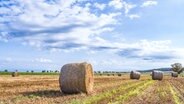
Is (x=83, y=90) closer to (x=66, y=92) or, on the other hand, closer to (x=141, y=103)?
(x=66, y=92)

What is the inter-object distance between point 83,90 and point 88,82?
1139 millimetres

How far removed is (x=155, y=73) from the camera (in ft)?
171

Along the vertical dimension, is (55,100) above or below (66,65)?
below

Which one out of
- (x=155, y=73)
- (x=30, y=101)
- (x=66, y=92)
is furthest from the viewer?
(x=155, y=73)

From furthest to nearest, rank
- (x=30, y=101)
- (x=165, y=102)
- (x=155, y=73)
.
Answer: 1. (x=155, y=73)
2. (x=165, y=102)
3. (x=30, y=101)

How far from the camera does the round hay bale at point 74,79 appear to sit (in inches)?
834

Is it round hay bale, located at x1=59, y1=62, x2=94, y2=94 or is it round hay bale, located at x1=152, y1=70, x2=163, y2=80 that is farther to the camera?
round hay bale, located at x1=152, y1=70, x2=163, y2=80

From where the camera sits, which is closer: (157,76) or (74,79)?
(74,79)

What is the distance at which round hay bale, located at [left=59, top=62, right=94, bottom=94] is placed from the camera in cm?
2117

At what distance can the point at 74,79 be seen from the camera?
836 inches

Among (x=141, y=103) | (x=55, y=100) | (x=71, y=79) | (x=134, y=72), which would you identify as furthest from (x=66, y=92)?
(x=134, y=72)

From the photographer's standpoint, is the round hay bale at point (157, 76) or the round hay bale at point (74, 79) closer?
the round hay bale at point (74, 79)

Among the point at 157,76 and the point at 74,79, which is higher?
the point at 157,76

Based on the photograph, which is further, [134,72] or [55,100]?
[134,72]
